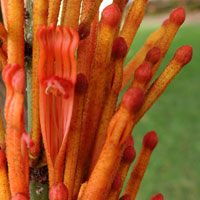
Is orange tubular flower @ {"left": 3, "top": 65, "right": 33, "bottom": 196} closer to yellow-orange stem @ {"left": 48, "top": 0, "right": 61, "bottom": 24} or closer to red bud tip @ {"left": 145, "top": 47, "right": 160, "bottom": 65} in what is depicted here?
yellow-orange stem @ {"left": 48, "top": 0, "right": 61, "bottom": 24}

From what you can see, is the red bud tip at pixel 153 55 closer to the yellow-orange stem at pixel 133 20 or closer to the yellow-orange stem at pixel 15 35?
the yellow-orange stem at pixel 133 20

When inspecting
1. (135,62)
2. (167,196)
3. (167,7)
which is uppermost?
(167,7)

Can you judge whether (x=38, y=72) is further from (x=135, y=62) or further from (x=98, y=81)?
(x=135, y=62)

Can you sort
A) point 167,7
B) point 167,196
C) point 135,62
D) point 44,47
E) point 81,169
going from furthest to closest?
1. point 167,7
2. point 167,196
3. point 135,62
4. point 81,169
5. point 44,47

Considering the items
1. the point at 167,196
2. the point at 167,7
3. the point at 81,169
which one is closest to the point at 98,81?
the point at 81,169

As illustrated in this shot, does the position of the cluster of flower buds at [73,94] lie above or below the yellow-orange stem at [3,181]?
above

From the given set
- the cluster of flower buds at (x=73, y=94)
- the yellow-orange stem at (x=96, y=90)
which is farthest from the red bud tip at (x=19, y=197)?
the yellow-orange stem at (x=96, y=90)
